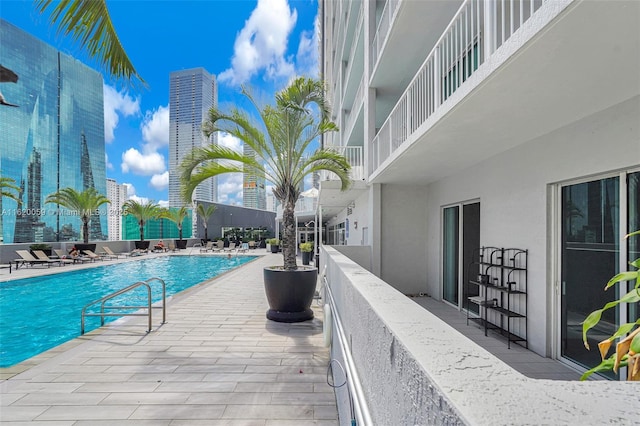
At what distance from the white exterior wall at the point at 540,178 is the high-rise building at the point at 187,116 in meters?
5.69

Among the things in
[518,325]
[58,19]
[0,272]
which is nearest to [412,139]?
[518,325]

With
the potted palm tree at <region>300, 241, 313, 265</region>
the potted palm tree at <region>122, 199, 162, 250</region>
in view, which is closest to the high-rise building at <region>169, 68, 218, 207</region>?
the potted palm tree at <region>300, 241, 313, 265</region>

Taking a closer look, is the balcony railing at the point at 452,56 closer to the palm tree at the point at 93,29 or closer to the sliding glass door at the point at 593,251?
the sliding glass door at the point at 593,251

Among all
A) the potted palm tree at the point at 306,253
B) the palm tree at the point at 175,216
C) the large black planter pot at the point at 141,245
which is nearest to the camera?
the potted palm tree at the point at 306,253

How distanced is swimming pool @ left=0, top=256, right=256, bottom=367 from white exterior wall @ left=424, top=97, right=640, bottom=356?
649 centimetres

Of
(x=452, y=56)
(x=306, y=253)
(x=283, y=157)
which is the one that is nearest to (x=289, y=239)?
(x=283, y=157)

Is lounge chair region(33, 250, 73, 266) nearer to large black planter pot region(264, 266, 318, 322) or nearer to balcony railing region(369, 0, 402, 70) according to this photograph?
→ large black planter pot region(264, 266, 318, 322)


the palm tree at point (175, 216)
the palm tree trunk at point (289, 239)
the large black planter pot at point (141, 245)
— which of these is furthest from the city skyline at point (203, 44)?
the large black planter pot at point (141, 245)

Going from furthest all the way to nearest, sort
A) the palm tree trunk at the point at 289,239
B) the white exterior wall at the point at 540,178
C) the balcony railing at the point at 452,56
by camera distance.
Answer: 1. the palm tree trunk at the point at 289,239
2. the white exterior wall at the point at 540,178
3. the balcony railing at the point at 452,56

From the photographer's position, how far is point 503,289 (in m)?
5.48

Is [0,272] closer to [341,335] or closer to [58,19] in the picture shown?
[58,19]

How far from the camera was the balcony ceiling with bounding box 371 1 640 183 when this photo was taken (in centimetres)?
259

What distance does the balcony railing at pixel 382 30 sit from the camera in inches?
309

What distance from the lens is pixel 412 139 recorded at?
5.68 metres
